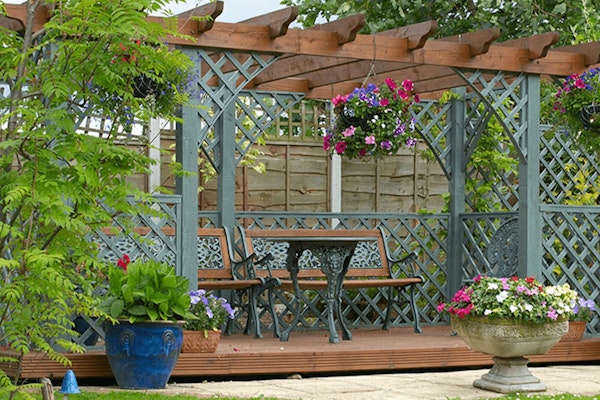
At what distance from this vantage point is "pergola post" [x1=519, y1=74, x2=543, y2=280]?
820cm

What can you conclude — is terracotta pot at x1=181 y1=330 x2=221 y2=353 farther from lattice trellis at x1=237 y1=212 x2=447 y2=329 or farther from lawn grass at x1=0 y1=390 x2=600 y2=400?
lattice trellis at x1=237 y1=212 x2=447 y2=329

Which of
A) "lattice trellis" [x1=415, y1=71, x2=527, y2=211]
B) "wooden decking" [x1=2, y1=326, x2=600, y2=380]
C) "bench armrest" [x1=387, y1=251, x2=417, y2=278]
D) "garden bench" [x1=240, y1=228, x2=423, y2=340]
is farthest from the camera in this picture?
"lattice trellis" [x1=415, y1=71, x2=527, y2=211]

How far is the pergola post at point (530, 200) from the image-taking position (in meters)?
8.20

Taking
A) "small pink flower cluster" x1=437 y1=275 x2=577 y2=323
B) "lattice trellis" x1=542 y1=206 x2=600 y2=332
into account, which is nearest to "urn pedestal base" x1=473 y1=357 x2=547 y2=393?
"small pink flower cluster" x1=437 y1=275 x2=577 y2=323

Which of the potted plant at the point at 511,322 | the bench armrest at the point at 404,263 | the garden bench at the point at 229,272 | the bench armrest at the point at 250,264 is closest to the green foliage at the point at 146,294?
the garden bench at the point at 229,272

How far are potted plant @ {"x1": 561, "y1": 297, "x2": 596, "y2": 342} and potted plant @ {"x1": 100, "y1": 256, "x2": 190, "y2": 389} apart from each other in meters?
3.27

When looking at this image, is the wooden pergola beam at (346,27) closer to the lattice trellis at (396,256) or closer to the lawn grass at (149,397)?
the lattice trellis at (396,256)

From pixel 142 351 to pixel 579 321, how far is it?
3.62m

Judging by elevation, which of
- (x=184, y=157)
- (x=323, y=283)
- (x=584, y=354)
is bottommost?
(x=584, y=354)

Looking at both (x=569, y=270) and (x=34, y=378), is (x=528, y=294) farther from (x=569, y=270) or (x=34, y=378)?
(x=34, y=378)

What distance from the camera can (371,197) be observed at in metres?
12.0

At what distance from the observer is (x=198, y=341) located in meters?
6.88

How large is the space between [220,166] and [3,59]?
437cm

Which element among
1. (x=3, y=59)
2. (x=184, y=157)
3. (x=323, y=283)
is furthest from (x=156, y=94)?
(x=323, y=283)
